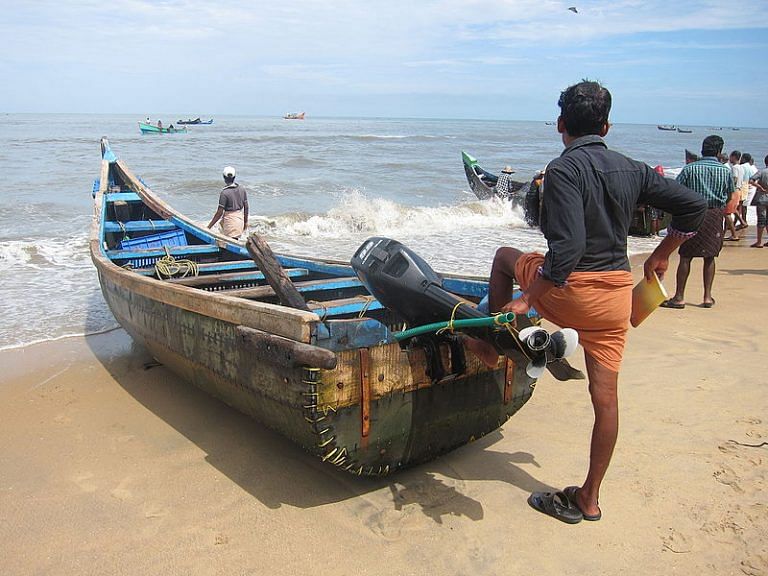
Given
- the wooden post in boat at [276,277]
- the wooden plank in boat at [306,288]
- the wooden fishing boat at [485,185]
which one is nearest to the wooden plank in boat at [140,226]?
the wooden plank in boat at [306,288]

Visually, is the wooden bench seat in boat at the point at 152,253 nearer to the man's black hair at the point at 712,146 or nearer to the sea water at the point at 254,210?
the sea water at the point at 254,210

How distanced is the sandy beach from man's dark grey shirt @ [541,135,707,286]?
3.99ft

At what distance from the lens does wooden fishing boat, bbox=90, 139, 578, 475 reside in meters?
2.55

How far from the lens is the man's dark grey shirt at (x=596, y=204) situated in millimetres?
2203

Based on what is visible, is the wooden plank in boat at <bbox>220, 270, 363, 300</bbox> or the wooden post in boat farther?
the wooden plank in boat at <bbox>220, 270, 363, 300</bbox>

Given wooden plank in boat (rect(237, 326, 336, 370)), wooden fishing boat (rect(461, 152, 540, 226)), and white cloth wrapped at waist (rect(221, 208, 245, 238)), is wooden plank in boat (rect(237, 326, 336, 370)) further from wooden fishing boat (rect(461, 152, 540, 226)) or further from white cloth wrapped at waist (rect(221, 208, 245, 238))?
wooden fishing boat (rect(461, 152, 540, 226))

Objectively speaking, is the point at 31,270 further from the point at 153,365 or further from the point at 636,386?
the point at 636,386

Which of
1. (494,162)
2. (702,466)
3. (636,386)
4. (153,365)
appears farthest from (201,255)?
(494,162)

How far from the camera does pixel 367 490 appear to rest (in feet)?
10.00

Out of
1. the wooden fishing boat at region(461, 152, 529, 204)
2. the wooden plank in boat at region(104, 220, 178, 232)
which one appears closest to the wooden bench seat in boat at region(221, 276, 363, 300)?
the wooden plank in boat at region(104, 220, 178, 232)

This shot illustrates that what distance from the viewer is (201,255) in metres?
5.79

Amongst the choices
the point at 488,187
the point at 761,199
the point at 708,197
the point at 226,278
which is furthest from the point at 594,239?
the point at 488,187

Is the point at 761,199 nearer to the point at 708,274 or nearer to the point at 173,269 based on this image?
the point at 708,274

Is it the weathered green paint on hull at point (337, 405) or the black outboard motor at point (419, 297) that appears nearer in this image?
the black outboard motor at point (419, 297)
